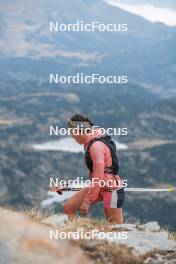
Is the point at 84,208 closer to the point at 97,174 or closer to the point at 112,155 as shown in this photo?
the point at 97,174

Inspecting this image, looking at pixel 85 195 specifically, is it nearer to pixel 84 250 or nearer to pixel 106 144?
pixel 106 144

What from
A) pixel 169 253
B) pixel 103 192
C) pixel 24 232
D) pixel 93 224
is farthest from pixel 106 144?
pixel 24 232

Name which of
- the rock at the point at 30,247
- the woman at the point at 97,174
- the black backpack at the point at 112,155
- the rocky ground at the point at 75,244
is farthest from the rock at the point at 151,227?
the rock at the point at 30,247

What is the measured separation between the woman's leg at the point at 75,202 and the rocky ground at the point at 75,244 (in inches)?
28.6

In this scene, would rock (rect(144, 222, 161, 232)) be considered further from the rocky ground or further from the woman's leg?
the woman's leg

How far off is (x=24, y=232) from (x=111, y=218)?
5.33 metres

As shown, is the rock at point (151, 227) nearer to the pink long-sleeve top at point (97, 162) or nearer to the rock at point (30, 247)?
the pink long-sleeve top at point (97, 162)

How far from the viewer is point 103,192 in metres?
11.8

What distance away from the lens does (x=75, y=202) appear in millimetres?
11539

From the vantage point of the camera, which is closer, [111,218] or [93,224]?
[93,224]

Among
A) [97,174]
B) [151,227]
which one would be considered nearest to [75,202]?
[97,174]

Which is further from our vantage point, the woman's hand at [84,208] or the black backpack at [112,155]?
the black backpack at [112,155]

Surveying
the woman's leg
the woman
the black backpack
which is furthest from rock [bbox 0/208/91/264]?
the woman's leg

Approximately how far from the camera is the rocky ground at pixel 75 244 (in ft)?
20.8
